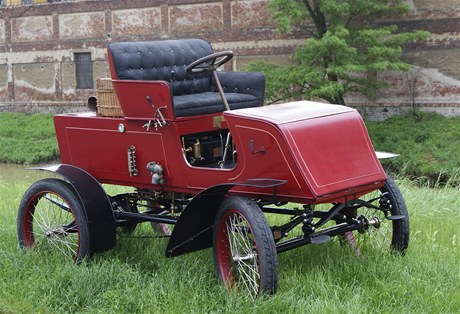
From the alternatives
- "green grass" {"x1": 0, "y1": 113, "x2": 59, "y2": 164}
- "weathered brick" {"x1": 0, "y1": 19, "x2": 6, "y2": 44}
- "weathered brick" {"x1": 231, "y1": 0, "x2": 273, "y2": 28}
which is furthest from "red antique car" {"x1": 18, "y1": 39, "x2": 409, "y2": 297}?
"weathered brick" {"x1": 0, "y1": 19, "x2": 6, "y2": 44}

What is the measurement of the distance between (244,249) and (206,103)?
1.33 metres

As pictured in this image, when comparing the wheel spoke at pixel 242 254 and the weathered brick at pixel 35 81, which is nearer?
the wheel spoke at pixel 242 254

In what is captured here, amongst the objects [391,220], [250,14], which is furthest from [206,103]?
[250,14]

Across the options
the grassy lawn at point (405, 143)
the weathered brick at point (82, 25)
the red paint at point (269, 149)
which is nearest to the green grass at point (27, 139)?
the grassy lawn at point (405, 143)

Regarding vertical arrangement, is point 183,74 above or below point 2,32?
below

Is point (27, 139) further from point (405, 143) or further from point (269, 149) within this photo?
point (269, 149)

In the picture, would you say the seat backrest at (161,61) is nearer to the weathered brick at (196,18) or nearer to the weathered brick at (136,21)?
the weathered brick at (196,18)

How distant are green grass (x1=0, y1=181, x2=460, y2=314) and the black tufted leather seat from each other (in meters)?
1.25

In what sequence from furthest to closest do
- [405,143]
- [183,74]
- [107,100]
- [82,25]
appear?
[82,25]
[405,143]
[183,74]
[107,100]

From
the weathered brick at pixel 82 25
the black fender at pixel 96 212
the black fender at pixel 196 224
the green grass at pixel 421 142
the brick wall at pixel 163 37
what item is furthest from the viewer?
the weathered brick at pixel 82 25

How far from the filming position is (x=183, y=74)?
21.5 feet

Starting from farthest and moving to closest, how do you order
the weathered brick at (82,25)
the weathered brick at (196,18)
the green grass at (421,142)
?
the weathered brick at (82,25)
the weathered brick at (196,18)
the green grass at (421,142)

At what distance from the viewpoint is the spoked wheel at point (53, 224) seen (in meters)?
5.82

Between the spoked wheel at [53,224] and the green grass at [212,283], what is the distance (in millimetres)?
137
